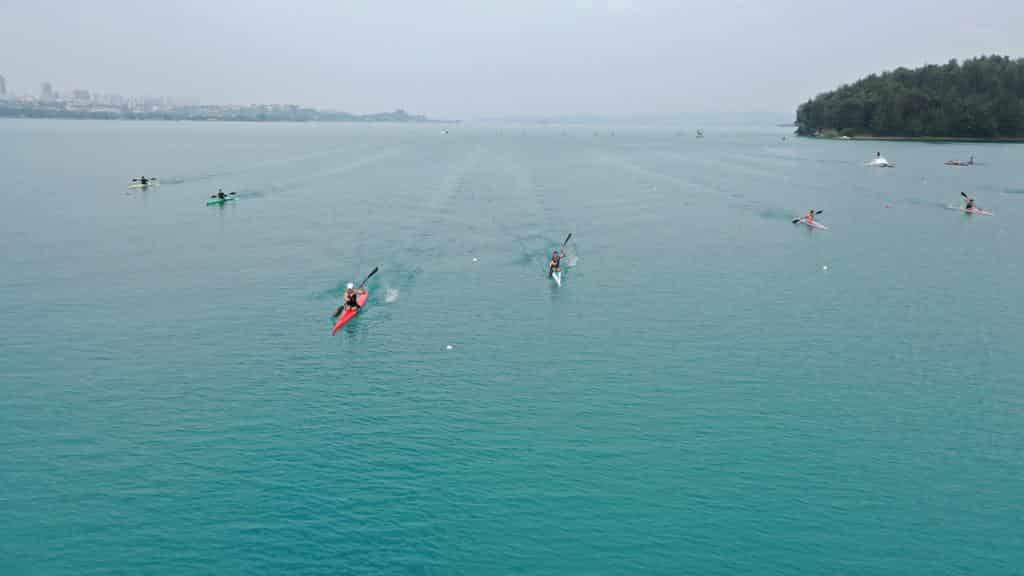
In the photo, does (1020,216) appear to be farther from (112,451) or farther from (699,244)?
(112,451)

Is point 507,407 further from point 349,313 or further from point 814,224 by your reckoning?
point 814,224

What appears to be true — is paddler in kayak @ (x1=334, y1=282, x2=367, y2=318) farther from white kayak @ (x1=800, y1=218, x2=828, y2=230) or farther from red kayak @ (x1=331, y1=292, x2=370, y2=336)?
white kayak @ (x1=800, y1=218, x2=828, y2=230)

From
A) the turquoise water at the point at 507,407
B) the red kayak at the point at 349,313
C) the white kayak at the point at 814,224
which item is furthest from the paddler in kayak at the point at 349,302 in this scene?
the white kayak at the point at 814,224

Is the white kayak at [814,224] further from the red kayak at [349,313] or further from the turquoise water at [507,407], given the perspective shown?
the red kayak at [349,313]

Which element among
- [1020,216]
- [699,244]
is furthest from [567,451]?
[1020,216]

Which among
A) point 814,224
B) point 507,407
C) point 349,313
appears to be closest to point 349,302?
point 349,313

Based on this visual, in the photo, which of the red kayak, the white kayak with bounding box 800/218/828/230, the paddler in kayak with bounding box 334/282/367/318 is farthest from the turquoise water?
the white kayak with bounding box 800/218/828/230

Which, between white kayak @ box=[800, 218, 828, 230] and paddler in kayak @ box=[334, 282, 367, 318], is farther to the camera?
white kayak @ box=[800, 218, 828, 230]
